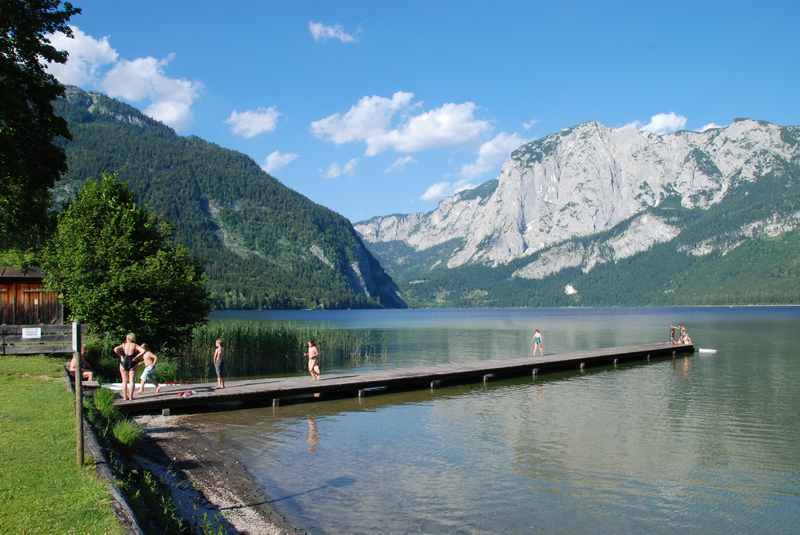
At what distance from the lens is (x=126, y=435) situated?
19047mm

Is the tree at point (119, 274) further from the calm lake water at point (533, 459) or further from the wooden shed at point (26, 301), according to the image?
the calm lake water at point (533, 459)

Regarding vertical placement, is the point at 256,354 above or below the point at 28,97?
below

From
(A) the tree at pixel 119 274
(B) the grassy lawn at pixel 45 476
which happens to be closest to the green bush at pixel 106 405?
(B) the grassy lawn at pixel 45 476

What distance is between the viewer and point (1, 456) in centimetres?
1276

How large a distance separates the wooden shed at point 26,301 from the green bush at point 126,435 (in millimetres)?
22149

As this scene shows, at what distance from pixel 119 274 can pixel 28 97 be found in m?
13.2

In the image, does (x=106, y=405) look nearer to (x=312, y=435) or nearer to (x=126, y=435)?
(x=126, y=435)

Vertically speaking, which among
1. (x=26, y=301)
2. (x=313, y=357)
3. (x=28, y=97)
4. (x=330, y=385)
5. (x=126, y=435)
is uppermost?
(x=28, y=97)

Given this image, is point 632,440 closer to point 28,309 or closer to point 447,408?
point 447,408

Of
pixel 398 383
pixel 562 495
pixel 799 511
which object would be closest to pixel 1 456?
pixel 562 495

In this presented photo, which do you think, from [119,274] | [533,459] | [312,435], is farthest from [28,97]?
[533,459]

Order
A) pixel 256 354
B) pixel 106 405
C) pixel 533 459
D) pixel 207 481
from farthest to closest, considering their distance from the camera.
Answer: pixel 256 354, pixel 106 405, pixel 533 459, pixel 207 481

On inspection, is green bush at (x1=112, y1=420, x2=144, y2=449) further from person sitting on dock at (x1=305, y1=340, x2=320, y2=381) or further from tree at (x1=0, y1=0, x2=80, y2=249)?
person sitting on dock at (x1=305, y1=340, x2=320, y2=381)

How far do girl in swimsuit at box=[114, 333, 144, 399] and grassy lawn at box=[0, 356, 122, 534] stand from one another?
4153 mm
